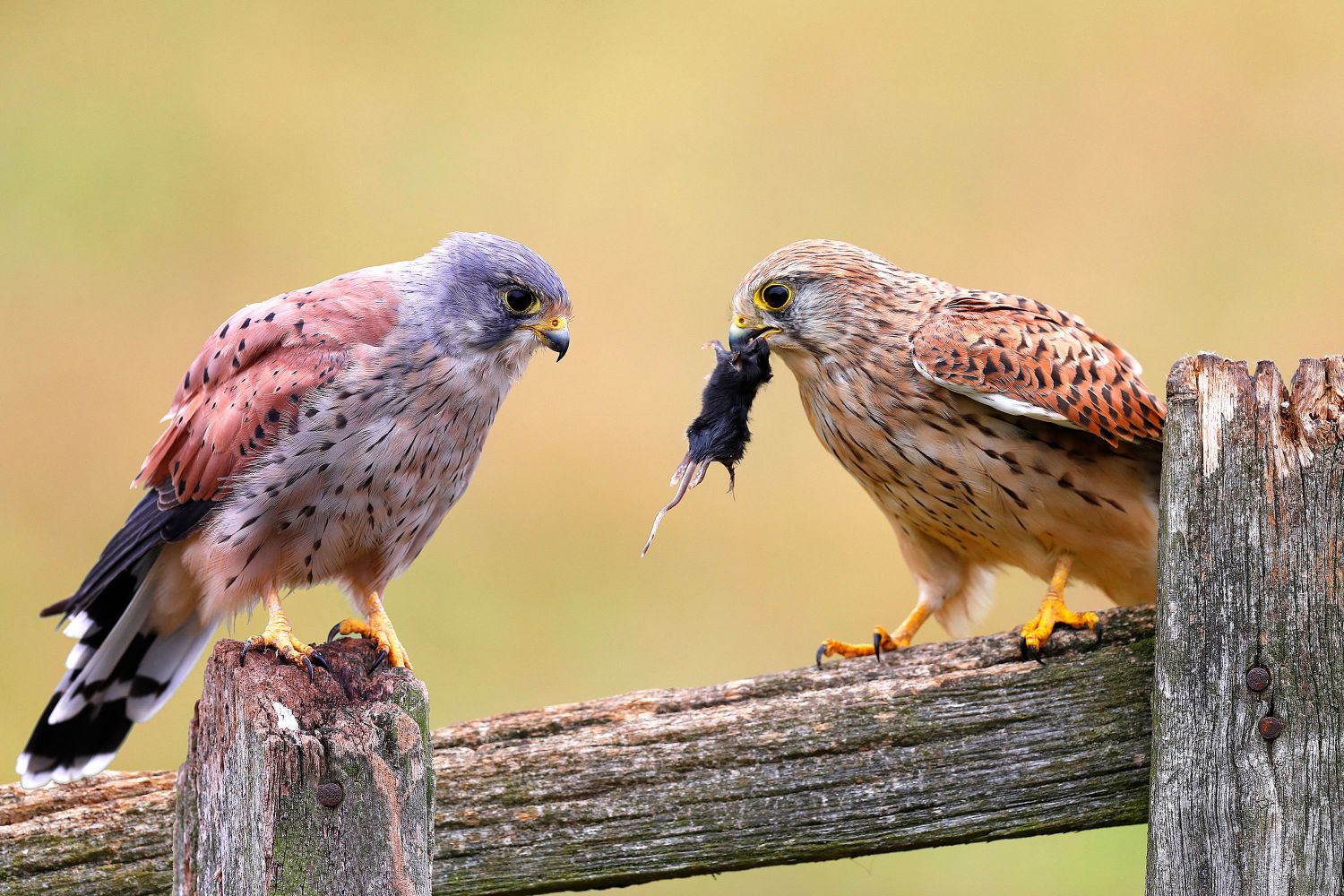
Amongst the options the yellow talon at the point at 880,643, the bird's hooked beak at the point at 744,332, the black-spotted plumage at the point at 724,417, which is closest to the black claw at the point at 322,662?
the black-spotted plumage at the point at 724,417

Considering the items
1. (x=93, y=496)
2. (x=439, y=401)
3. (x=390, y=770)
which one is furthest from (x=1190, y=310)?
(x=390, y=770)

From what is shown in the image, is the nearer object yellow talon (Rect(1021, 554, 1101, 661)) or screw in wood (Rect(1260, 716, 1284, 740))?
screw in wood (Rect(1260, 716, 1284, 740))

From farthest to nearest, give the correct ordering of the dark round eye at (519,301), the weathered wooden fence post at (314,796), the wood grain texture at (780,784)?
the dark round eye at (519,301)
the wood grain texture at (780,784)
the weathered wooden fence post at (314,796)

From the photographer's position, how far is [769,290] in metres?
3.83

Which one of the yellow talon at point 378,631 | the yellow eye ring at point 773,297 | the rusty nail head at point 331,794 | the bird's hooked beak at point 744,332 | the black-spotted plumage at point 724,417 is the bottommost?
the rusty nail head at point 331,794

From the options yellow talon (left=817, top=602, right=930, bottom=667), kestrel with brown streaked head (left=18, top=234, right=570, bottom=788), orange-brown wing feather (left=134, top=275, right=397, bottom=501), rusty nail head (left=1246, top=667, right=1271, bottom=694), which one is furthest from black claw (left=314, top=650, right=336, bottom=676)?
rusty nail head (left=1246, top=667, right=1271, bottom=694)

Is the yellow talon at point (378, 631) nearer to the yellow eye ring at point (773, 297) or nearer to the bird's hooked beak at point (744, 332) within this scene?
the bird's hooked beak at point (744, 332)

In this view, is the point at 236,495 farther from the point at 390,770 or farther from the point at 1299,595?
the point at 1299,595

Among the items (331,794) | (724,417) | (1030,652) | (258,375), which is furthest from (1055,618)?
(258,375)

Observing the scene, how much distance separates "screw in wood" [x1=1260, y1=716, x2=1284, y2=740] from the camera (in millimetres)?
2121

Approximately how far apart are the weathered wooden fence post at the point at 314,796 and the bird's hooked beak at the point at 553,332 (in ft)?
4.62

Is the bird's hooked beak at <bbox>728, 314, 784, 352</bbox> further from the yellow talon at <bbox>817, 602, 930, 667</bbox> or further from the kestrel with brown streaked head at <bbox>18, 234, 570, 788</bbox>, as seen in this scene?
the yellow talon at <bbox>817, 602, 930, 667</bbox>

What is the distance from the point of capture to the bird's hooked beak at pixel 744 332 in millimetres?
3746

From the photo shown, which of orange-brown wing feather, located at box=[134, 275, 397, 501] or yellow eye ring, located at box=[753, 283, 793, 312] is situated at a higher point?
yellow eye ring, located at box=[753, 283, 793, 312]
